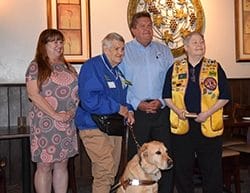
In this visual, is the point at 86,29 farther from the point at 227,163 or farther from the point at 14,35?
the point at 227,163

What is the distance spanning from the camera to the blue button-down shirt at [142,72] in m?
3.58

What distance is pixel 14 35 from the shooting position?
4516 mm

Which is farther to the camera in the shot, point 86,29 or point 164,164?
point 86,29

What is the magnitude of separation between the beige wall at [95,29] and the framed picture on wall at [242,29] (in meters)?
0.06

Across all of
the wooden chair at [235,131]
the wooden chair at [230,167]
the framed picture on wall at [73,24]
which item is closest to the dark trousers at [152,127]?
the wooden chair at [230,167]

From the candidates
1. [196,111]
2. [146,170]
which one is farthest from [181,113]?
[146,170]

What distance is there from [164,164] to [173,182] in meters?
0.93

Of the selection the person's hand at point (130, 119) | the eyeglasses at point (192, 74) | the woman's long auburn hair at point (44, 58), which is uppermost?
the woman's long auburn hair at point (44, 58)

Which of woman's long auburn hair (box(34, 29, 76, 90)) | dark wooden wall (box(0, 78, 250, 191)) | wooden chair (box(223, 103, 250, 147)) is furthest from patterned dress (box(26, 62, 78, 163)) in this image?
wooden chair (box(223, 103, 250, 147))

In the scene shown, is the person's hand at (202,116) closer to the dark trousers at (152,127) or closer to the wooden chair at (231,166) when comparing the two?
the dark trousers at (152,127)

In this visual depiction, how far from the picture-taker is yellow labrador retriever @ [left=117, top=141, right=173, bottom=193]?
282 centimetres

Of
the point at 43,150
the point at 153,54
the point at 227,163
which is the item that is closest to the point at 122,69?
the point at 153,54

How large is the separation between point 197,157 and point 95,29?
1979 millimetres

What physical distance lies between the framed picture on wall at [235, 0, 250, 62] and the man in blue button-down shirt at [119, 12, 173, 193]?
2.12m
